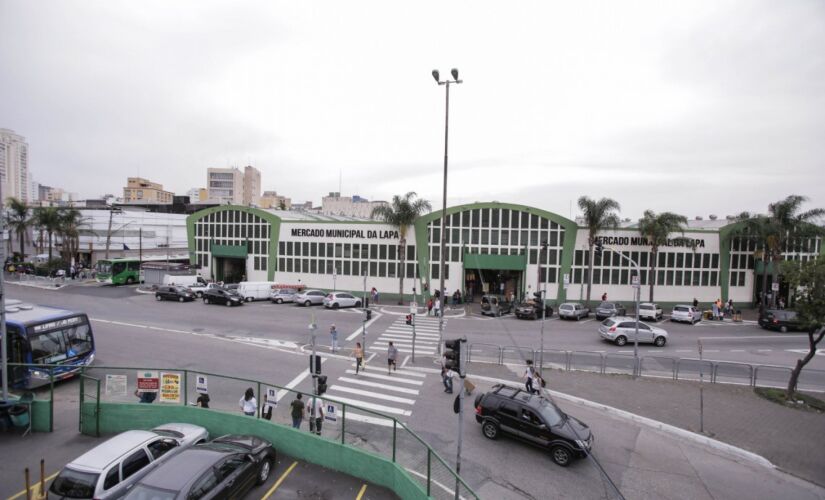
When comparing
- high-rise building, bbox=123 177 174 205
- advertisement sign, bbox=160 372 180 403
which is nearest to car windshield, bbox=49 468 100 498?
advertisement sign, bbox=160 372 180 403

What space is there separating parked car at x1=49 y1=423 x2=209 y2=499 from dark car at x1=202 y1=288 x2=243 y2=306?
1057 inches

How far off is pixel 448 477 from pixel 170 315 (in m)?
28.9

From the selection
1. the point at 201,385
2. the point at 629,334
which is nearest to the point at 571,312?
the point at 629,334

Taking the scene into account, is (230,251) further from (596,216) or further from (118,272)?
(596,216)

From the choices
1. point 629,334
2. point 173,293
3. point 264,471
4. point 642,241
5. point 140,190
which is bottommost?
point 264,471

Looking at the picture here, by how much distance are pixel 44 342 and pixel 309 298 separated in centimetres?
2158

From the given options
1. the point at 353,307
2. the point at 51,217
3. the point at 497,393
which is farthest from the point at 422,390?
the point at 51,217

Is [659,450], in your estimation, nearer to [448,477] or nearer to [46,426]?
[448,477]

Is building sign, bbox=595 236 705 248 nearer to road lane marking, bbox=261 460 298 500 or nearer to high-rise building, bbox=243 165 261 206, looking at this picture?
road lane marking, bbox=261 460 298 500

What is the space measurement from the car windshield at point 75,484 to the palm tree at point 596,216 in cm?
3628

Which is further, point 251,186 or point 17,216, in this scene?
point 251,186

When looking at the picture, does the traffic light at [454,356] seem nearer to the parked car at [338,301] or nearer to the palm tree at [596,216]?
the parked car at [338,301]

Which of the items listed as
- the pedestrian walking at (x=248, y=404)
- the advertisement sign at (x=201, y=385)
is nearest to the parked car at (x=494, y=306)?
the pedestrian walking at (x=248, y=404)

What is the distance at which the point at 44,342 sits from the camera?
15781 mm
